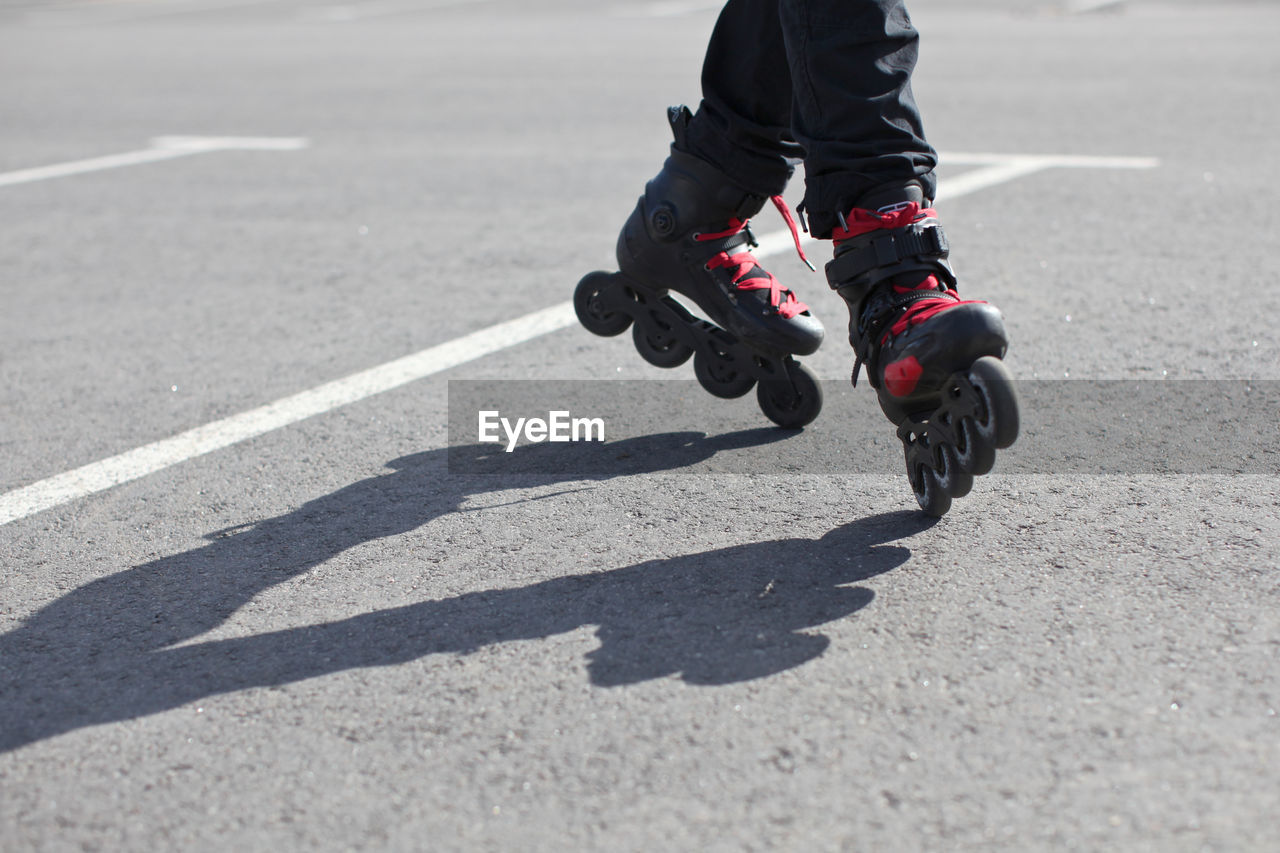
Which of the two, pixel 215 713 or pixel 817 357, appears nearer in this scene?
pixel 215 713

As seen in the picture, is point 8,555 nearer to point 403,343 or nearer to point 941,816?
point 403,343

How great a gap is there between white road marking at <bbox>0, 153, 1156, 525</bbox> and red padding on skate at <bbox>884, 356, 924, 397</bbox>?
1.74 meters

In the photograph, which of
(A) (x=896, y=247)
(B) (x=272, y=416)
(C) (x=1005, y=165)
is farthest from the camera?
(C) (x=1005, y=165)

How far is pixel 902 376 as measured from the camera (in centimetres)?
266

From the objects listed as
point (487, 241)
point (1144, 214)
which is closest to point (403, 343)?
point (487, 241)

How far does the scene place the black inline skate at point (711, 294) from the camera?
3.28 metres

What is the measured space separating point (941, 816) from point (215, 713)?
1.14 meters

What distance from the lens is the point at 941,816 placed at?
184 cm

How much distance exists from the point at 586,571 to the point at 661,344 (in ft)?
3.27

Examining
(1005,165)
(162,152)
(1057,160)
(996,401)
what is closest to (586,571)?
(996,401)

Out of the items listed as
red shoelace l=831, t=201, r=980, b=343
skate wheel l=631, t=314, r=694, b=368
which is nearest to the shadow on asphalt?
red shoelace l=831, t=201, r=980, b=343

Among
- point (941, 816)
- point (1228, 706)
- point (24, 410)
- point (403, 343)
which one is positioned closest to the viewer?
point (941, 816)

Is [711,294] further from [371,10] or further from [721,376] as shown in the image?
[371,10]

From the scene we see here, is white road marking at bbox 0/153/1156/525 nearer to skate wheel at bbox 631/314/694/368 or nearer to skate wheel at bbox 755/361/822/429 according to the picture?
skate wheel at bbox 631/314/694/368
